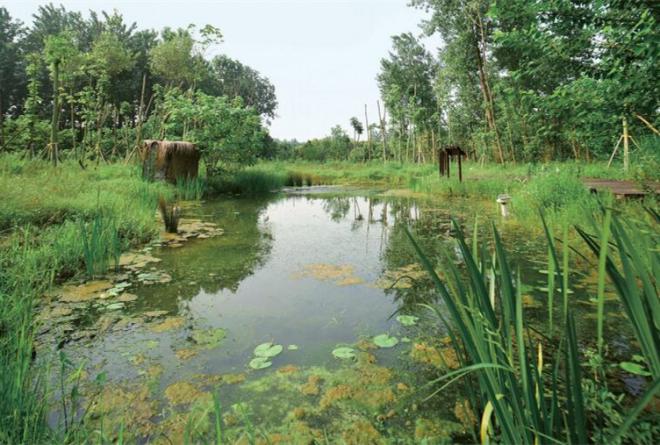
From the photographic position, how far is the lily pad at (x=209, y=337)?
228 centimetres

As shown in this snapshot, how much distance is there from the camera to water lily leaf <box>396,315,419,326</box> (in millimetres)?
2562

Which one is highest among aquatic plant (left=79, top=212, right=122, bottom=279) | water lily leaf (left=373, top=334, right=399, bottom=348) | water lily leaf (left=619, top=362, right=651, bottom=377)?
aquatic plant (left=79, top=212, right=122, bottom=279)

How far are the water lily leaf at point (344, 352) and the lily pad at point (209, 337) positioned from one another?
0.79 metres

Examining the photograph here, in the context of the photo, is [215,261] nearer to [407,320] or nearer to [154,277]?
[154,277]

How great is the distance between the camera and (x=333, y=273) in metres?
3.83

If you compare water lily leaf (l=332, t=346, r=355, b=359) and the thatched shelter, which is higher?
the thatched shelter

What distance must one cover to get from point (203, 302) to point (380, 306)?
59.9 inches

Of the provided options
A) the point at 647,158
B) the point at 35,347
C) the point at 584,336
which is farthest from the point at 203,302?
the point at 647,158

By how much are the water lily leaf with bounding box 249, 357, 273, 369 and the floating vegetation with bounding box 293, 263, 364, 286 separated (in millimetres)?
1479


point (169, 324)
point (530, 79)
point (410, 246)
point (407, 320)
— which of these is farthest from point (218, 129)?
point (530, 79)

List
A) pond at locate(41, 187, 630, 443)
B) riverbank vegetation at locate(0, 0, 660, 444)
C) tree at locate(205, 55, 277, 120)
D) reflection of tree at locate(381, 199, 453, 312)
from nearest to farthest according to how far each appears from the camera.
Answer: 1. riverbank vegetation at locate(0, 0, 660, 444)
2. pond at locate(41, 187, 630, 443)
3. reflection of tree at locate(381, 199, 453, 312)
4. tree at locate(205, 55, 277, 120)

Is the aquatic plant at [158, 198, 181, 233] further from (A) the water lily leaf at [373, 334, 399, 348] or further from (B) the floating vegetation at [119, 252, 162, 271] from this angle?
(A) the water lily leaf at [373, 334, 399, 348]

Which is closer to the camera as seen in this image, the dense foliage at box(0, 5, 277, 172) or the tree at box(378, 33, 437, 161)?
the dense foliage at box(0, 5, 277, 172)

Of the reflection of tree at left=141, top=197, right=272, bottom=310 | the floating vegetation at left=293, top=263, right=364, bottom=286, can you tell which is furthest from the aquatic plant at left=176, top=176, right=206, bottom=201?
the floating vegetation at left=293, top=263, right=364, bottom=286
